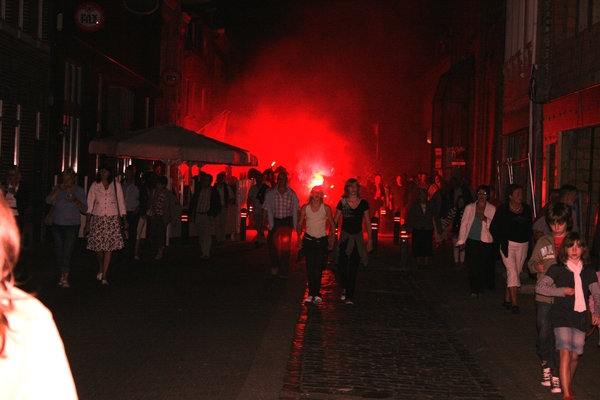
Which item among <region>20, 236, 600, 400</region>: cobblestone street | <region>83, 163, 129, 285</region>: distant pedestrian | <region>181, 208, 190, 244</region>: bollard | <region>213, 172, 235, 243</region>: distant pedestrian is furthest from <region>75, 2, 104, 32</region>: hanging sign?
<region>83, 163, 129, 285</region>: distant pedestrian

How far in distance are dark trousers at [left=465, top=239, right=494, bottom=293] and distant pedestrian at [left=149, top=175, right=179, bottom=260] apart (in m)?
6.89

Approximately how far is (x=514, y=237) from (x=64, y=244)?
6.28m

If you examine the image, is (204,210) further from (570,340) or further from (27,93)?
(570,340)

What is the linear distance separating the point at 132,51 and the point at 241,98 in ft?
60.8

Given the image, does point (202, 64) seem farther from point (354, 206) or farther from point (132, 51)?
point (354, 206)

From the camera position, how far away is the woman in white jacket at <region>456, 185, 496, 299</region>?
11.9 m

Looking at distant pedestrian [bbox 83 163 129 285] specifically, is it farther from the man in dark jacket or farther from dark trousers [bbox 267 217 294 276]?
the man in dark jacket

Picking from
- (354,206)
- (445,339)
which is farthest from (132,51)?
(445,339)

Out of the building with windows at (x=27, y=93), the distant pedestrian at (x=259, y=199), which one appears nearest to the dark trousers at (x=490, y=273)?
the distant pedestrian at (x=259, y=199)

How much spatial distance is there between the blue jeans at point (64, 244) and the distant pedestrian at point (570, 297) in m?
7.33

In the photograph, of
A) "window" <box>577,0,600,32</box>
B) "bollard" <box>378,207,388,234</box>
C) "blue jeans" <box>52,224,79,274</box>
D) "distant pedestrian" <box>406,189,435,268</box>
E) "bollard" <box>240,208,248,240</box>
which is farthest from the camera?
"bollard" <box>378,207,388,234</box>

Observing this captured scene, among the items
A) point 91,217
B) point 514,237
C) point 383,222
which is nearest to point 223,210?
point 383,222

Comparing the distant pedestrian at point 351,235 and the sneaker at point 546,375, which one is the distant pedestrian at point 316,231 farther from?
the sneaker at point 546,375

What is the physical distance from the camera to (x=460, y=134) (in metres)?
31.4
